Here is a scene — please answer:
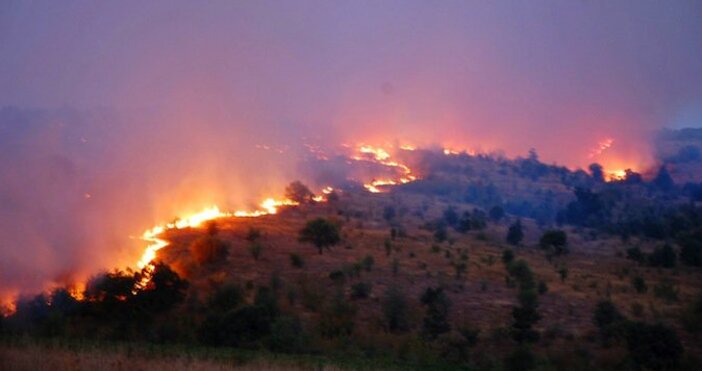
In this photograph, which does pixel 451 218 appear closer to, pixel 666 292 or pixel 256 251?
pixel 256 251

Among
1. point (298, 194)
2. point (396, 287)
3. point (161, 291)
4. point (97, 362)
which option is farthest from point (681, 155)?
point (97, 362)

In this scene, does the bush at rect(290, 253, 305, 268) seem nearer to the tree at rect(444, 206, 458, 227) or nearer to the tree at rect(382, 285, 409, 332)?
the tree at rect(382, 285, 409, 332)

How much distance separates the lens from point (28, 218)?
29.2 m

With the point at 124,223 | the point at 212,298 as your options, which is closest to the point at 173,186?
the point at 124,223

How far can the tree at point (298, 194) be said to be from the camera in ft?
193

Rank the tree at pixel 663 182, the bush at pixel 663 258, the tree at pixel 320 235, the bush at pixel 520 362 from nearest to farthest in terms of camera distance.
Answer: the bush at pixel 520 362, the bush at pixel 663 258, the tree at pixel 320 235, the tree at pixel 663 182

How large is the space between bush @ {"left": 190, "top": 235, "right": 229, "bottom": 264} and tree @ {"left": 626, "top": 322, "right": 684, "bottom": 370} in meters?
20.2

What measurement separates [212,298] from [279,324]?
651 cm

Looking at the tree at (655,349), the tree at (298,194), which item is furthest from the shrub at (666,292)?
the tree at (298,194)

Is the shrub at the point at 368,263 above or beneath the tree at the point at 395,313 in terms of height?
above

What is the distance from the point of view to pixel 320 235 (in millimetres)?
36906

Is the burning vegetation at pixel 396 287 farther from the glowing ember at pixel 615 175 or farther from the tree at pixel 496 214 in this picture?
the glowing ember at pixel 615 175

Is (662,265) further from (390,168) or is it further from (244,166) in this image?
(390,168)

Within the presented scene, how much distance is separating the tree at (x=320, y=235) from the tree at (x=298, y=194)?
21039 mm
